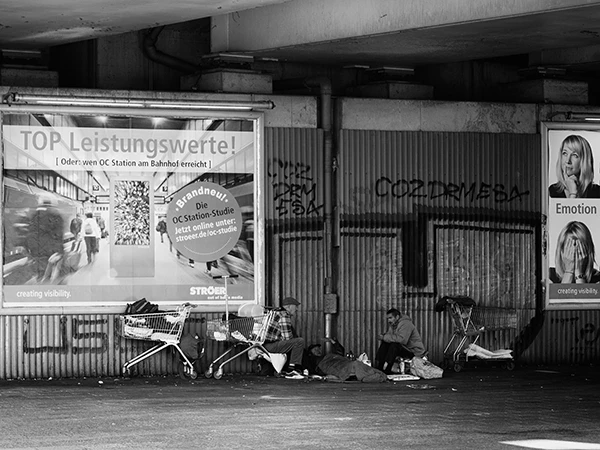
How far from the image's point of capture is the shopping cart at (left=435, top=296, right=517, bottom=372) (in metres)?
21.1

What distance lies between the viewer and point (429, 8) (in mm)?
16719

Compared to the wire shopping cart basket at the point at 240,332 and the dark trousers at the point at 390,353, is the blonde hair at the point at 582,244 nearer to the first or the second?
the dark trousers at the point at 390,353

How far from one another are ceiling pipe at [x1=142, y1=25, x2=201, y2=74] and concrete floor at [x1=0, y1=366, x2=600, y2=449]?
18.8 feet

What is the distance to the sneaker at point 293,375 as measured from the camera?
63.7 ft

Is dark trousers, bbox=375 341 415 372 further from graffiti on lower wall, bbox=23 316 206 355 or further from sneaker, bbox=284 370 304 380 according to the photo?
graffiti on lower wall, bbox=23 316 206 355

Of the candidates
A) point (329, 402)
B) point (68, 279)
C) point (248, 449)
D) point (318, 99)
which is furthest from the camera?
point (318, 99)

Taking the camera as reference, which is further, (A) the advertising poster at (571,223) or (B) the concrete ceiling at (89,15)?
(A) the advertising poster at (571,223)

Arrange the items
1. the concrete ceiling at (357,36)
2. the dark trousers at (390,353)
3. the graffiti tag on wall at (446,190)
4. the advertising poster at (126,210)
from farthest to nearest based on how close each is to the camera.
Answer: the graffiti tag on wall at (446,190) < the dark trousers at (390,353) < the advertising poster at (126,210) < the concrete ceiling at (357,36)

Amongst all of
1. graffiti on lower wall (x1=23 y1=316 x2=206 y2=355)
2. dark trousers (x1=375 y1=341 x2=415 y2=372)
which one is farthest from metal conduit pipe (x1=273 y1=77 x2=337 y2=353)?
graffiti on lower wall (x1=23 y1=316 x2=206 y2=355)

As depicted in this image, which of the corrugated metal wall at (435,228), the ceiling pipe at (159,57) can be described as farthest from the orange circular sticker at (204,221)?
the ceiling pipe at (159,57)

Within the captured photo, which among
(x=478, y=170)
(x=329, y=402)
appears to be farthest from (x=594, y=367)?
(x=329, y=402)

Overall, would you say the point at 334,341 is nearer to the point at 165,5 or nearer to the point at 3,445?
the point at 165,5

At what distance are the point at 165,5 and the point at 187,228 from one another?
4.33m

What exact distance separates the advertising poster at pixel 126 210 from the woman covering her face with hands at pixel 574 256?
5789mm
